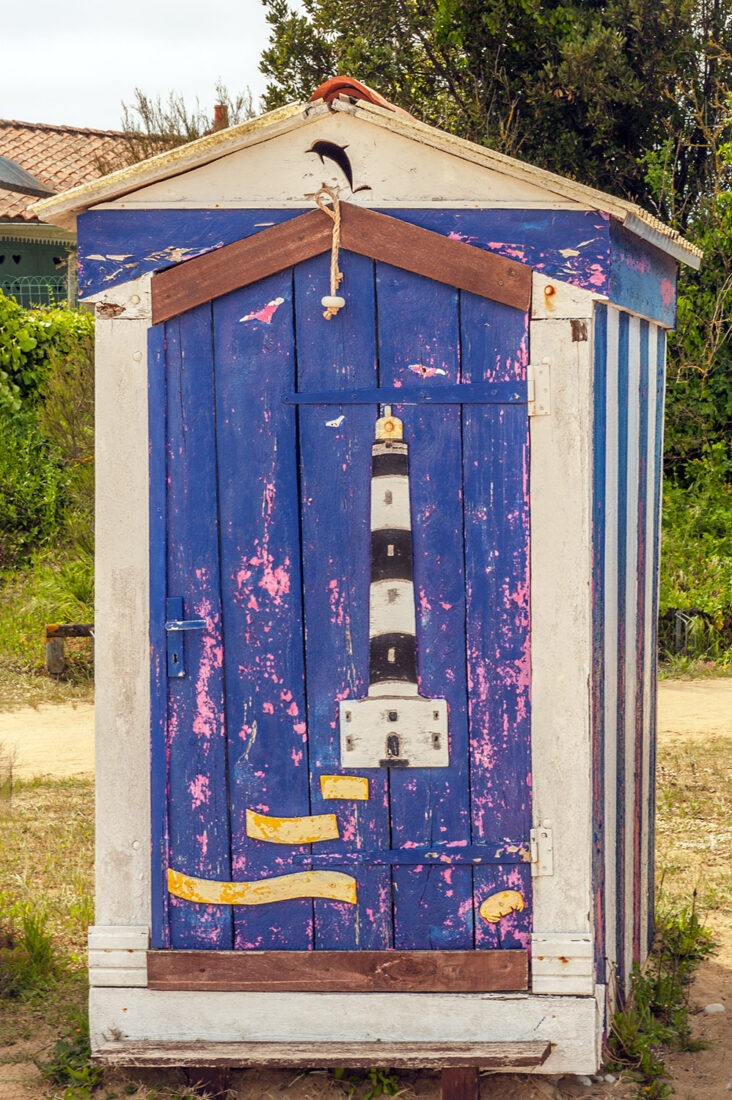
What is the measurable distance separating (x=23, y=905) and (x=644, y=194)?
1056 cm

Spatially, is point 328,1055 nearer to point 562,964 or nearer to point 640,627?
point 562,964

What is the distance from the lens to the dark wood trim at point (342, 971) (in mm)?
3570

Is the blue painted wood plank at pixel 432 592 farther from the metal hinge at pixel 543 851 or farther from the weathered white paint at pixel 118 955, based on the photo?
the weathered white paint at pixel 118 955

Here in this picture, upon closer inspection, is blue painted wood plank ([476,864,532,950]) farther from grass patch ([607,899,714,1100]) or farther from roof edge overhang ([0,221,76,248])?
roof edge overhang ([0,221,76,248])

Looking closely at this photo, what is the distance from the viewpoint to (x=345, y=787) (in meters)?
Answer: 3.60

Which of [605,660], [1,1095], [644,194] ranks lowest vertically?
[1,1095]

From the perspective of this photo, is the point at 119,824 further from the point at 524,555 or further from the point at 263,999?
the point at 524,555

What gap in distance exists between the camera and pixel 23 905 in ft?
17.0

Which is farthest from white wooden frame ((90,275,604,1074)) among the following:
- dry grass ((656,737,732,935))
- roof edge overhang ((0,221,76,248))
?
roof edge overhang ((0,221,76,248))

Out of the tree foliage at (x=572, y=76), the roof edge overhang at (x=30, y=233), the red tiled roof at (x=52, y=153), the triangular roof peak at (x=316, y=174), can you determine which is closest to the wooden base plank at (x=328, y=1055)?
the triangular roof peak at (x=316, y=174)

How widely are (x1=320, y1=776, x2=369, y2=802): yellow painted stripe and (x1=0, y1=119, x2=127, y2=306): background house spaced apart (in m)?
17.0

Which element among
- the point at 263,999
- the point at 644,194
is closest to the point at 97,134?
the point at 644,194

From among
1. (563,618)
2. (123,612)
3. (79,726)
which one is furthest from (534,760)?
(79,726)

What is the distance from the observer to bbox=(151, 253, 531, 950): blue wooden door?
3.54 m
